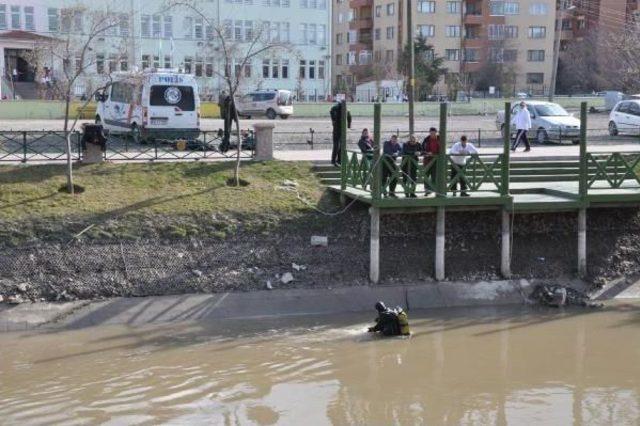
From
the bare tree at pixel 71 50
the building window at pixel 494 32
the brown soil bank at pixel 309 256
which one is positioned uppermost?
the building window at pixel 494 32

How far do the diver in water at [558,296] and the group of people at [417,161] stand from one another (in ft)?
8.13

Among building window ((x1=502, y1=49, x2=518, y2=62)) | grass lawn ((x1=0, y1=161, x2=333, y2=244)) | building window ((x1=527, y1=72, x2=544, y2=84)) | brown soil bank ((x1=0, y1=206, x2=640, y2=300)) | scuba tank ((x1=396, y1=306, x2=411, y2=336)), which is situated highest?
building window ((x1=502, y1=49, x2=518, y2=62))

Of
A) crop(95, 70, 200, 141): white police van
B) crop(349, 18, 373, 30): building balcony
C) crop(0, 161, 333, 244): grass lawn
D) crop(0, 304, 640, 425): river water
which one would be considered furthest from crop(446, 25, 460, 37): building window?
crop(0, 304, 640, 425): river water

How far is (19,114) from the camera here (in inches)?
1438

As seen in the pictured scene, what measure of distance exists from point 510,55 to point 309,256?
64935mm

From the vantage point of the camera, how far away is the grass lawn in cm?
1595

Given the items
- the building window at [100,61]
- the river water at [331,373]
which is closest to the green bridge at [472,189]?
the river water at [331,373]

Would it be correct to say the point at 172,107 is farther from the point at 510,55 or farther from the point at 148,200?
the point at 510,55

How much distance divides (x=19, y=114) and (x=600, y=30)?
55.5 meters

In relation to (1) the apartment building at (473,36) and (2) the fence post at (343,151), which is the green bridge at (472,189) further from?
(1) the apartment building at (473,36)

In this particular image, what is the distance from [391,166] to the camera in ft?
53.0

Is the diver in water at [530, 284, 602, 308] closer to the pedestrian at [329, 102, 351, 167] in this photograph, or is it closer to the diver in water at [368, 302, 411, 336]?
the diver in water at [368, 302, 411, 336]

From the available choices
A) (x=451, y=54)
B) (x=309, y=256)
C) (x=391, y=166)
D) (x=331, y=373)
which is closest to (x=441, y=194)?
(x=391, y=166)

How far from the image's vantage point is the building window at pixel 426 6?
252 ft
